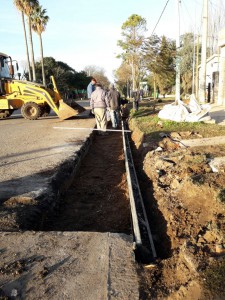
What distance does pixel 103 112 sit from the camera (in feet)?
35.9

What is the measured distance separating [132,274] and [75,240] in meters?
0.82

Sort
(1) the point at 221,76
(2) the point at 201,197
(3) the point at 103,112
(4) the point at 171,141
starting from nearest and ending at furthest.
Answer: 1. (2) the point at 201,197
2. (4) the point at 171,141
3. (3) the point at 103,112
4. (1) the point at 221,76

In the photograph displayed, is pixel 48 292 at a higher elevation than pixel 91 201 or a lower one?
higher

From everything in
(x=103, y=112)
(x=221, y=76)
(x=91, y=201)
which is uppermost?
(x=221, y=76)

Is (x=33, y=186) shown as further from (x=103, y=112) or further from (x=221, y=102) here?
(x=221, y=102)

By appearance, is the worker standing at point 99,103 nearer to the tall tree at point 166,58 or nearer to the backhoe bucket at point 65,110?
the backhoe bucket at point 65,110

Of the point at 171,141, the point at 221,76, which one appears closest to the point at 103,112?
the point at 171,141

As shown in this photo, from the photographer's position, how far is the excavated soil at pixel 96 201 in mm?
4312

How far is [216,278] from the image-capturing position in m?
2.29

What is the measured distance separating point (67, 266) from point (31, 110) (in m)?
14.0

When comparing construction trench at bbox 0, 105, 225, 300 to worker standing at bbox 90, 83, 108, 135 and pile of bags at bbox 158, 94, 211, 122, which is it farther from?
worker standing at bbox 90, 83, 108, 135

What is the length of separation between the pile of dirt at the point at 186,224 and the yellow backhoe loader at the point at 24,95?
33.2 feet

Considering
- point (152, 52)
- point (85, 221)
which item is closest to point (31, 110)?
point (152, 52)

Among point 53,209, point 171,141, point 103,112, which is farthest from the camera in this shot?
point 103,112
